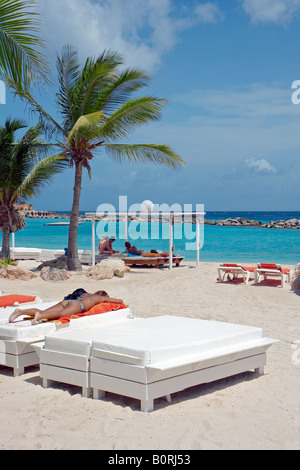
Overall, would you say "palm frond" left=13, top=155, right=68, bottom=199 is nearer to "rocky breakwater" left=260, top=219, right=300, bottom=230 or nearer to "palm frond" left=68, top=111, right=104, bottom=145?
"palm frond" left=68, top=111, right=104, bottom=145

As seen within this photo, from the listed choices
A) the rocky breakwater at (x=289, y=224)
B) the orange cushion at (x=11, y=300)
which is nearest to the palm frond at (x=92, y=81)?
the orange cushion at (x=11, y=300)

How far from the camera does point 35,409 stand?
13.6ft

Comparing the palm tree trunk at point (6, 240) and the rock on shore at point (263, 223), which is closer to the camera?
the palm tree trunk at point (6, 240)

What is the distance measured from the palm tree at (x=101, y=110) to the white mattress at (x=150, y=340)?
350 inches

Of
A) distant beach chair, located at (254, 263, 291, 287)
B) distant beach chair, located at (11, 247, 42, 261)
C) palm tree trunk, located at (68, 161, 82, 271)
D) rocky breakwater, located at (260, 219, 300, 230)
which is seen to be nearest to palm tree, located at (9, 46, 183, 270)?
palm tree trunk, located at (68, 161, 82, 271)

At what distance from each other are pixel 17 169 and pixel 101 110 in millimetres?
3141

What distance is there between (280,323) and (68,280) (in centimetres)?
659

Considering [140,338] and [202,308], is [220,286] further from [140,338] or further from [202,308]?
[140,338]

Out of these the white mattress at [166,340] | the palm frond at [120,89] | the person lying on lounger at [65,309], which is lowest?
the white mattress at [166,340]

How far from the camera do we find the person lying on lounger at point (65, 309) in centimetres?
536

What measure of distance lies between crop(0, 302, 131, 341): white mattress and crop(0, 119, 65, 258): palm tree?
940 cm

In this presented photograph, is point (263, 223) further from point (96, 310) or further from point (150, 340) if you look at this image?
point (150, 340)

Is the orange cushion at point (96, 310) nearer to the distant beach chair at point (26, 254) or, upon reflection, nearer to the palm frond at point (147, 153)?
the palm frond at point (147, 153)

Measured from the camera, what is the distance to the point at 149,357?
4.00m
